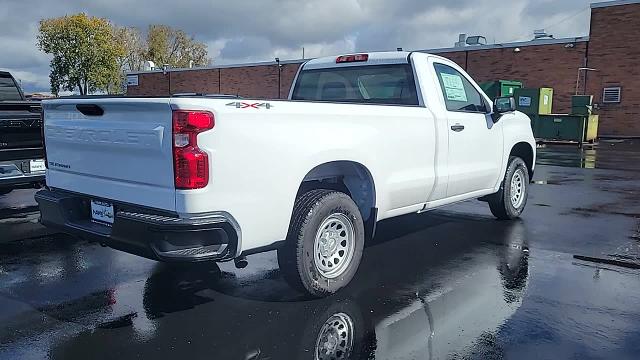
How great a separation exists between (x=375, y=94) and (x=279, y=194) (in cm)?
235

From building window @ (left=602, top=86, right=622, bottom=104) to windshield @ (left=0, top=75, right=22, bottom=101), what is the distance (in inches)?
961

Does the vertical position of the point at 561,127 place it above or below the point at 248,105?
below

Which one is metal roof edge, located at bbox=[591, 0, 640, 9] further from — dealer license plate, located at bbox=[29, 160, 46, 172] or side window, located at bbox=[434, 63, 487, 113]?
dealer license plate, located at bbox=[29, 160, 46, 172]

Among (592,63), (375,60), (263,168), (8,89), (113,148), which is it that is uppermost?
(592,63)

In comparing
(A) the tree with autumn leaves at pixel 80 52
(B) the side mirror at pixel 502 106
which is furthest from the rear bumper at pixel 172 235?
(A) the tree with autumn leaves at pixel 80 52

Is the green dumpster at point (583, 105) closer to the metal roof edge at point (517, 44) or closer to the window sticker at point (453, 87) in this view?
the metal roof edge at point (517, 44)

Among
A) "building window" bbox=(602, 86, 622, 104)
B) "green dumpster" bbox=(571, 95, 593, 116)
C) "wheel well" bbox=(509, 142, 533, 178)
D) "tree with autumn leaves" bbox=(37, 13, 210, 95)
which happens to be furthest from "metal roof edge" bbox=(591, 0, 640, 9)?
"tree with autumn leaves" bbox=(37, 13, 210, 95)

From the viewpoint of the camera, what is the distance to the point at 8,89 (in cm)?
914

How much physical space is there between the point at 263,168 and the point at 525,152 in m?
5.07

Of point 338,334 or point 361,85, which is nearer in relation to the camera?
point 338,334

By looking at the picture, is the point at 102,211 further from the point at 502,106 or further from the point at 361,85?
the point at 502,106

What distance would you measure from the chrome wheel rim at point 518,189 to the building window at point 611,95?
20863mm

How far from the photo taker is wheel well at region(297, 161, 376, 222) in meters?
4.52

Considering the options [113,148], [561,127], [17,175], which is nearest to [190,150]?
[113,148]
